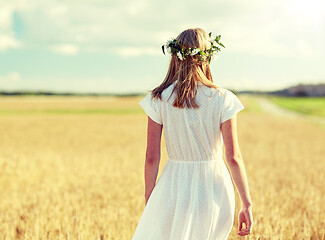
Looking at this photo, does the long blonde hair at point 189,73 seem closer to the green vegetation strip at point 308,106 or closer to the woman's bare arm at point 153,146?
the woman's bare arm at point 153,146

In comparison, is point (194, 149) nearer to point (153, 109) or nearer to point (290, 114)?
point (153, 109)

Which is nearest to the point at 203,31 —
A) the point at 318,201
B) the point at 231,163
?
the point at 231,163

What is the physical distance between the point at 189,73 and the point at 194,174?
2.11 feet

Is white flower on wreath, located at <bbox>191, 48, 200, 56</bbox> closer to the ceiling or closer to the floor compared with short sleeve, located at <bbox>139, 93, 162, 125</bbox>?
closer to the ceiling

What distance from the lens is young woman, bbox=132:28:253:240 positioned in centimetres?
242

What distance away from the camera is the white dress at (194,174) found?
95.9 inches

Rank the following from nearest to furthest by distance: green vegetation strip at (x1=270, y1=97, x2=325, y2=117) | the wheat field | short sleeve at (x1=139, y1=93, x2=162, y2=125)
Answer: short sleeve at (x1=139, y1=93, x2=162, y2=125), the wheat field, green vegetation strip at (x1=270, y1=97, x2=325, y2=117)

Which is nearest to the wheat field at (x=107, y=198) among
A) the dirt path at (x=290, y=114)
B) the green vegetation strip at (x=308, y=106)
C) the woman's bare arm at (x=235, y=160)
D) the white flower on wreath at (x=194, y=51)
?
the woman's bare arm at (x=235, y=160)

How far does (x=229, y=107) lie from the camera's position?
239 cm

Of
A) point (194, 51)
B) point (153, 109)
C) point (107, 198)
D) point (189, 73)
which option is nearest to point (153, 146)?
point (153, 109)

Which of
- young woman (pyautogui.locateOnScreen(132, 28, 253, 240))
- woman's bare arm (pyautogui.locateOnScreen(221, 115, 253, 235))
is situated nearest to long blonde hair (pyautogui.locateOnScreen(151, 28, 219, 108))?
young woman (pyautogui.locateOnScreen(132, 28, 253, 240))

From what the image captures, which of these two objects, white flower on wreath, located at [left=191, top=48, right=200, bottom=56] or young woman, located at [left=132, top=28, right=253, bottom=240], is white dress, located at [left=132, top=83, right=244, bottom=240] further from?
white flower on wreath, located at [left=191, top=48, right=200, bottom=56]

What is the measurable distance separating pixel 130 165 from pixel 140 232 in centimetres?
673

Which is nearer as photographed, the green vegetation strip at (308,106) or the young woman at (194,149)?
the young woman at (194,149)
